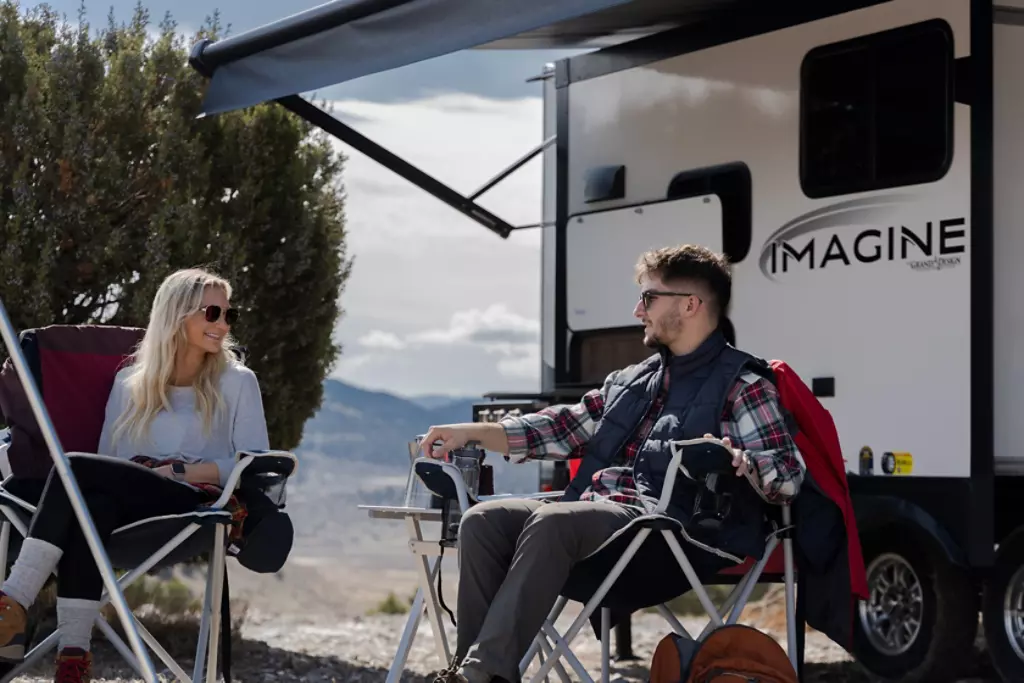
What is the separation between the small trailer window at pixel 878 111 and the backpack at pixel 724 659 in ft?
5.72

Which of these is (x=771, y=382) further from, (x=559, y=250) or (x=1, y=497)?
(x=559, y=250)

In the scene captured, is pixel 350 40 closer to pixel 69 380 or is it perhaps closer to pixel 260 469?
pixel 69 380

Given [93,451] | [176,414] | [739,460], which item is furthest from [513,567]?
[93,451]

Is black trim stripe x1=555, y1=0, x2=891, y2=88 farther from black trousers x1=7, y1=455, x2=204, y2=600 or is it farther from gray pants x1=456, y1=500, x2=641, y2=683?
black trousers x1=7, y1=455, x2=204, y2=600

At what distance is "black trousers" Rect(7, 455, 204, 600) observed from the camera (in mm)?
3068

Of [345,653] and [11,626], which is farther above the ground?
[11,626]

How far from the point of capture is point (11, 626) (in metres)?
2.96

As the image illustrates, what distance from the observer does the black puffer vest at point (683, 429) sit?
10.5ft

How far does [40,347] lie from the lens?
11.9 ft

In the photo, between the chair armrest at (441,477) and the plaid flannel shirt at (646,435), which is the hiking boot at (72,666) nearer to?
the chair armrest at (441,477)

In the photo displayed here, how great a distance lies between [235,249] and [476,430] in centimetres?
206

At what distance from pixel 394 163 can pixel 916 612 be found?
105 inches

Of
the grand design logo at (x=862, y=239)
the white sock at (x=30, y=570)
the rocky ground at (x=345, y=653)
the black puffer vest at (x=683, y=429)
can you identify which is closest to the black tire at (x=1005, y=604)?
the rocky ground at (x=345, y=653)

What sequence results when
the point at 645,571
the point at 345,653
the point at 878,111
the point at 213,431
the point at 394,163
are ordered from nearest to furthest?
the point at 645,571 → the point at 213,431 → the point at 878,111 → the point at 345,653 → the point at 394,163
